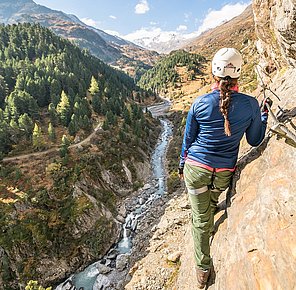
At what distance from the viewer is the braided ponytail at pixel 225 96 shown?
696 centimetres

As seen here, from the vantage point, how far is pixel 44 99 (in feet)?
275

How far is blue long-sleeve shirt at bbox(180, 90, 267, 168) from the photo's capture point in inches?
283

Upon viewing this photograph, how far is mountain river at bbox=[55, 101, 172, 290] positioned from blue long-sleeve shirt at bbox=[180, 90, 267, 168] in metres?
29.4

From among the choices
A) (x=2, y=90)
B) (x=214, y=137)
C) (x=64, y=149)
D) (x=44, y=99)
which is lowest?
(x=64, y=149)

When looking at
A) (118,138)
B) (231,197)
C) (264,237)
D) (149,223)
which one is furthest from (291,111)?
(118,138)

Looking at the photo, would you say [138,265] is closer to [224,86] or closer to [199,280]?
[199,280]

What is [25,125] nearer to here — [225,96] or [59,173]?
[59,173]

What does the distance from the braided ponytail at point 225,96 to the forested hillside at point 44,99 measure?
59539 millimetres

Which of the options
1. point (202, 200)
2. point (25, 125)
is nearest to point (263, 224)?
point (202, 200)

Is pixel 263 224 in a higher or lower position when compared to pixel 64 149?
higher

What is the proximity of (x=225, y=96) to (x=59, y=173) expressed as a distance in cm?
4916

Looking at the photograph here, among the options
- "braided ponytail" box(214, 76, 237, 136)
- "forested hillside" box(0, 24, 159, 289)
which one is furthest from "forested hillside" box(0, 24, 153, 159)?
"braided ponytail" box(214, 76, 237, 136)

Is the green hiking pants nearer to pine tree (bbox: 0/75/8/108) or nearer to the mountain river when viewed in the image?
the mountain river

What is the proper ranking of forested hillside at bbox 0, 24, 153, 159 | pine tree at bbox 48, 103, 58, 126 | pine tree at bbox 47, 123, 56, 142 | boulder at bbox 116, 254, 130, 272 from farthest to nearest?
pine tree at bbox 48, 103, 58, 126, forested hillside at bbox 0, 24, 153, 159, pine tree at bbox 47, 123, 56, 142, boulder at bbox 116, 254, 130, 272
